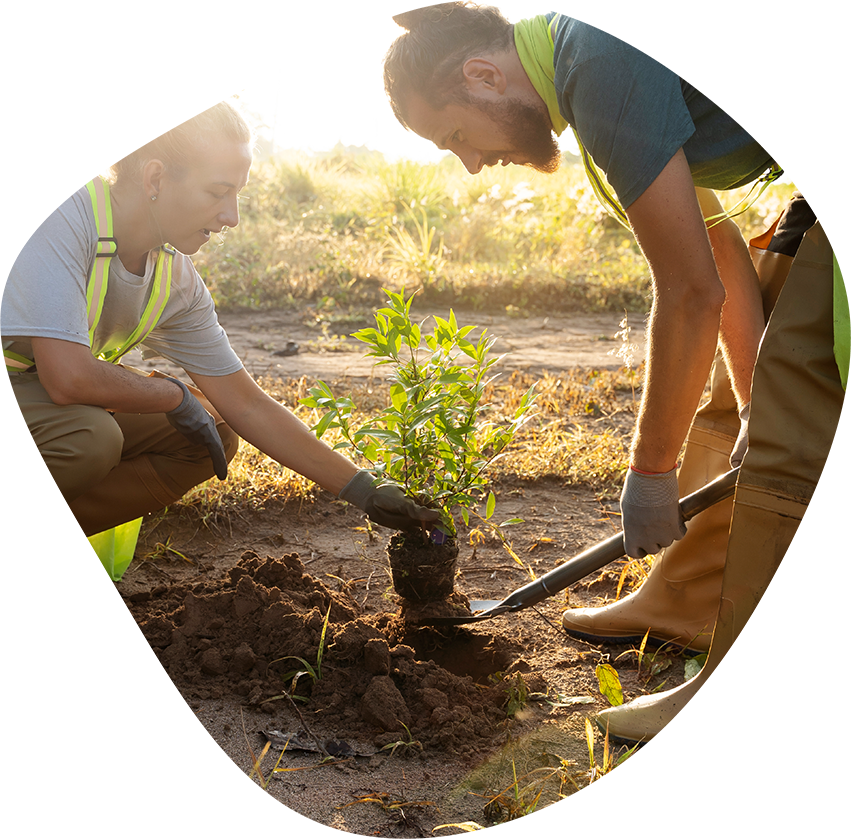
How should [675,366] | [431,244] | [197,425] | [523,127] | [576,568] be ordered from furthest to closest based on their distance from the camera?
[431,244]
[197,425]
[576,568]
[523,127]
[675,366]

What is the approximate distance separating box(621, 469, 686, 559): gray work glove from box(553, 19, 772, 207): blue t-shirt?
71cm

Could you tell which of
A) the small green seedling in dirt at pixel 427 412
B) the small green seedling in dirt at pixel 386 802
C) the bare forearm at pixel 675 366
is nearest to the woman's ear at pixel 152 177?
the small green seedling in dirt at pixel 427 412

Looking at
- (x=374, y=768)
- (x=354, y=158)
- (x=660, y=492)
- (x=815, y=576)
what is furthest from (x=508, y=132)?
(x=354, y=158)

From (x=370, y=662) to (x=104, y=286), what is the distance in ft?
4.47

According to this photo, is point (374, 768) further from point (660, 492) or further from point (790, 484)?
point (790, 484)

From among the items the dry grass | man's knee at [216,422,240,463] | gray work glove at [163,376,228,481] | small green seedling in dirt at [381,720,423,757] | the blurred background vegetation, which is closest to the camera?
small green seedling in dirt at [381,720,423,757]

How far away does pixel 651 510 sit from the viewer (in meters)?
2.12

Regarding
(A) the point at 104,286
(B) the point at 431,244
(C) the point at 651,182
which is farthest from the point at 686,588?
(B) the point at 431,244

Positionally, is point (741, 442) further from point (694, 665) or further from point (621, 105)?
point (621, 105)

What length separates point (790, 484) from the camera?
171 cm

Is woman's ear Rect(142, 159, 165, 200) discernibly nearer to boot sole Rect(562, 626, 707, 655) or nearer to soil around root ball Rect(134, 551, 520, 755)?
soil around root ball Rect(134, 551, 520, 755)

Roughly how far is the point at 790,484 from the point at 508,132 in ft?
3.77

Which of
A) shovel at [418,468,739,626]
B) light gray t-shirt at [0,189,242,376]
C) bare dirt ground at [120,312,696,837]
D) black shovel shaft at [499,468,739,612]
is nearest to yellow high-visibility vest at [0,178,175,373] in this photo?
light gray t-shirt at [0,189,242,376]

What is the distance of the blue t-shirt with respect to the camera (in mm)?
1812
